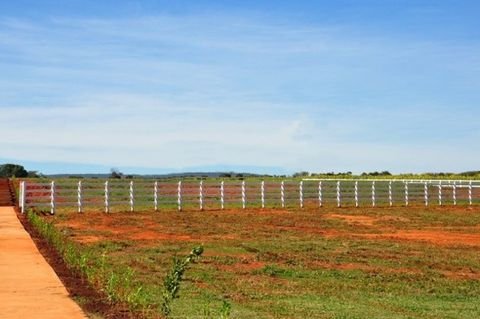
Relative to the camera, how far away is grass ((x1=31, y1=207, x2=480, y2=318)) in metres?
13.5

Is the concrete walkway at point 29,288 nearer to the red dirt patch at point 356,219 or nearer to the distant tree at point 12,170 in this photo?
the red dirt patch at point 356,219

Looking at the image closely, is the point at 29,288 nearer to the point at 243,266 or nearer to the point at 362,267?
the point at 243,266

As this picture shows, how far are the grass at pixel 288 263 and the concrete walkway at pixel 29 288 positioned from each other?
2.82 ft

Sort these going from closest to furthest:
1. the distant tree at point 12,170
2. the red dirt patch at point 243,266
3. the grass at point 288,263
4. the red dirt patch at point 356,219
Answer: the grass at point 288,263, the red dirt patch at point 243,266, the red dirt patch at point 356,219, the distant tree at point 12,170

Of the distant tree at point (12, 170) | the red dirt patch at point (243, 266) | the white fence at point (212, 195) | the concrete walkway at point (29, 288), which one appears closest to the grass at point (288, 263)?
the red dirt patch at point (243, 266)

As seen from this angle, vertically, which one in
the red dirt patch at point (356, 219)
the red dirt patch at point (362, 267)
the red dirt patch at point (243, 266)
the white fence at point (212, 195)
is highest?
the white fence at point (212, 195)

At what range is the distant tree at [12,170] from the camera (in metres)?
104

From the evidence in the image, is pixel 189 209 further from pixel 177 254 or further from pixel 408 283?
pixel 408 283

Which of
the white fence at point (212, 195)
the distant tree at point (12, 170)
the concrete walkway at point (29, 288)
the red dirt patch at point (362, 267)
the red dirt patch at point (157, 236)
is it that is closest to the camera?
the concrete walkway at point (29, 288)

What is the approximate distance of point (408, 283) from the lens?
16.7 meters

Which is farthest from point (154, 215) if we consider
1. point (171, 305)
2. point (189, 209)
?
point (171, 305)

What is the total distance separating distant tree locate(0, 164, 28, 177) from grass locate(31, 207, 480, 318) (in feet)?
229

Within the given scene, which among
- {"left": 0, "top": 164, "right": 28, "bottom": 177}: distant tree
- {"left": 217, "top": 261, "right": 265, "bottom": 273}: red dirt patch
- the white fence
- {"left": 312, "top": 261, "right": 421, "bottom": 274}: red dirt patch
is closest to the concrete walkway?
{"left": 217, "top": 261, "right": 265, "bottom": 273}: red dirt patch

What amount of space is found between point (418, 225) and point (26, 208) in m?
18.0
